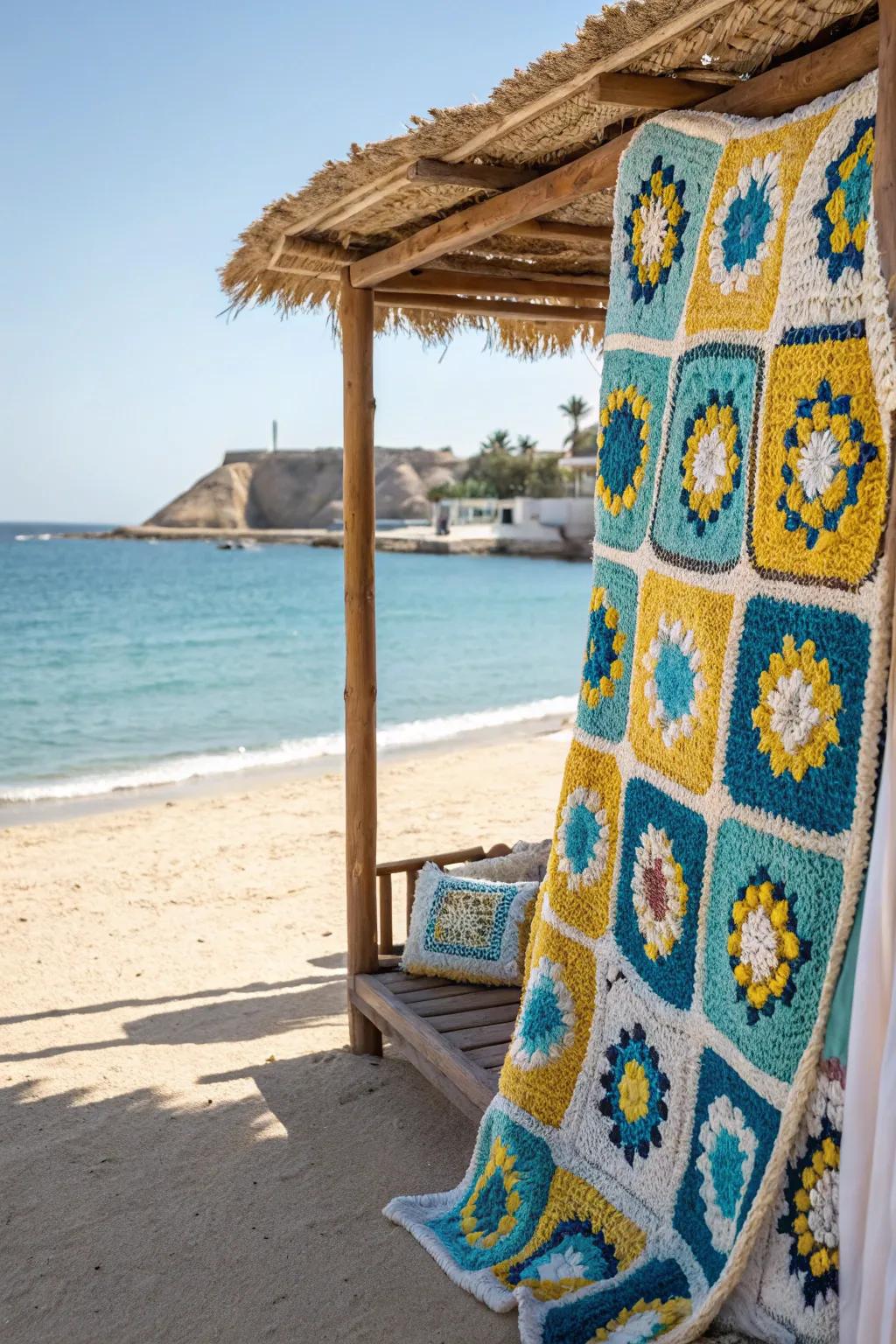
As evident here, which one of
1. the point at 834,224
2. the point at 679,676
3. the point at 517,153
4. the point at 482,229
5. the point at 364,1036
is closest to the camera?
the point at 834,224

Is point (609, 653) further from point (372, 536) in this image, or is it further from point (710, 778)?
point (372, 536)

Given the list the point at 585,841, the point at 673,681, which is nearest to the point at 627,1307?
the point at 585,841

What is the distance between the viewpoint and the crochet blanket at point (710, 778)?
1.64 meters

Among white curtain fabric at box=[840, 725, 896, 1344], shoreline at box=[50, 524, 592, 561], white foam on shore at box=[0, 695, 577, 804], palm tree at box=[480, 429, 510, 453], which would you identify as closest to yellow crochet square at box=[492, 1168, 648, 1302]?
white curtain fabric at box=[840, 725, 896, 1344]

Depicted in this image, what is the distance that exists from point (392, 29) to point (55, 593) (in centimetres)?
3042

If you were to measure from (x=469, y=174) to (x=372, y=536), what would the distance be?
47.3 inches

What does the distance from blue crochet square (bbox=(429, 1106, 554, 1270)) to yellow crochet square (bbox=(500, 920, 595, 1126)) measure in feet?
0.22

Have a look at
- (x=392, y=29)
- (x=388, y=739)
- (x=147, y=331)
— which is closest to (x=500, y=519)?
(x=147, y=331)

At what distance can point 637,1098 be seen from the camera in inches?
83.1

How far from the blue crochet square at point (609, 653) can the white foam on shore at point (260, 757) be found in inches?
261

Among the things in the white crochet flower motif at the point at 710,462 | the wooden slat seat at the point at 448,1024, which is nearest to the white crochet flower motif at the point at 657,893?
the white crochet flower motif at the point at 710,462

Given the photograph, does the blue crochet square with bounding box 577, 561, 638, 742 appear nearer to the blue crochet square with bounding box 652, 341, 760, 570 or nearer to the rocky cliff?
the blue crochet square with bounding box 652, 341, 760, 570

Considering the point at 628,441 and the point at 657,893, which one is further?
the point at 628,441

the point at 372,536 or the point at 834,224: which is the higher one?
the point at 834,224
